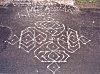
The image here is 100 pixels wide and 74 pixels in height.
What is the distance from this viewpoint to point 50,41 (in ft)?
14.1

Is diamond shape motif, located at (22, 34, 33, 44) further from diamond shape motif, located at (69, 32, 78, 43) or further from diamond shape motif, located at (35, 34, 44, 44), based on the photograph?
diamond shape motif, located at (69, 32, 78, 43)

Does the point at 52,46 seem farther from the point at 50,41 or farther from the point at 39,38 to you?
the point at 39,38

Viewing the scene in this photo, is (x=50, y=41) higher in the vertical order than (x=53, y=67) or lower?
higher

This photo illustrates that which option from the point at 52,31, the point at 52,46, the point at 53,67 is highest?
the point at 52,31

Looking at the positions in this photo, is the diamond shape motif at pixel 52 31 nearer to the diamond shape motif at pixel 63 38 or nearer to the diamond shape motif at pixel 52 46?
the diamond shape motif at pixel 63 38

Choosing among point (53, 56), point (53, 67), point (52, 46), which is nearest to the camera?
point (53, 67)

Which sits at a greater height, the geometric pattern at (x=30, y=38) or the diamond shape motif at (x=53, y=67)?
the geometric pattern at (x=30, y=38)

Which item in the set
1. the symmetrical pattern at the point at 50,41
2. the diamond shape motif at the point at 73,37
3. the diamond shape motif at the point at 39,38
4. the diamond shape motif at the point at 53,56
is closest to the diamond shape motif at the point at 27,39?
the symmetrical pattern at the point at 50,41

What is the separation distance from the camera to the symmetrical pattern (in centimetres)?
398

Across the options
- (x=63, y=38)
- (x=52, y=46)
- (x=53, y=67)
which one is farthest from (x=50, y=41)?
(x=53, y=67)

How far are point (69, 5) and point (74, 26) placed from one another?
0.72 m

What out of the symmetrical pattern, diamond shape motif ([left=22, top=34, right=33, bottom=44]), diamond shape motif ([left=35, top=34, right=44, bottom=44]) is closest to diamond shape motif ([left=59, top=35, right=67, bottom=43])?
the symmetrical pattern

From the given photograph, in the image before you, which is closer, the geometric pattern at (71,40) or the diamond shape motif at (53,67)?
the diamond shape motif at (53,67)

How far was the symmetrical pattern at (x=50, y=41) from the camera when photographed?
13.1 feet
